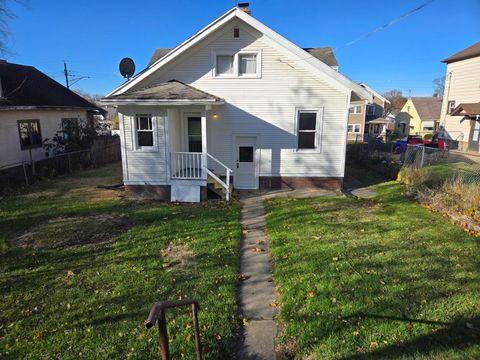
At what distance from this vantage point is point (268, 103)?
1203 centimetres

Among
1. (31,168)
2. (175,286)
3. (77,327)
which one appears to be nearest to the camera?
(77,327)

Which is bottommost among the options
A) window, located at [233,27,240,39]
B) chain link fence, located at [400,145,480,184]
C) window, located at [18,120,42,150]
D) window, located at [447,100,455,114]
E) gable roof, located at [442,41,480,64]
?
chain link fence, located at [400,145,480,184]

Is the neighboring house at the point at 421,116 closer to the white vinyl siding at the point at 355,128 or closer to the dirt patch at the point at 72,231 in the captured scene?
the white vinyl siding at the point at 355,128

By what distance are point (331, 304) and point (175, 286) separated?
2.55m

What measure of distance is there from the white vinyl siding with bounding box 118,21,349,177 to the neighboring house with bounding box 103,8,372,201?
0.04 metres

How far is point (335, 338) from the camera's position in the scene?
3816 millimetres

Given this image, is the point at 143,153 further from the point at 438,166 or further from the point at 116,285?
the point at 438,166

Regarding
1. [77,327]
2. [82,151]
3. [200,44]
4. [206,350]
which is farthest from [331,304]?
[82,151]

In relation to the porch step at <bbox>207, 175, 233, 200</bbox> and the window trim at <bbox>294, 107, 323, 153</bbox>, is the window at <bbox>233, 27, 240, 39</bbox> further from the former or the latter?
the porch step at <bbox>207, 175, 233, 200</bbox>

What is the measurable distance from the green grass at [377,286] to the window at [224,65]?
21.8 ft

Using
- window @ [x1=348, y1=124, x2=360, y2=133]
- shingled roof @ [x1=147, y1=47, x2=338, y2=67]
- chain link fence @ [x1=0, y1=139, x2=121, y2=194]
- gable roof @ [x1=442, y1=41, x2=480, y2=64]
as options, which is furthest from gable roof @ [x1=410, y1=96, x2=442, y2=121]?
chain link fence @ [x1=0, y1=139, x2=121, y2=194]

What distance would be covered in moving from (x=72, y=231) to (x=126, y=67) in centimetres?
896

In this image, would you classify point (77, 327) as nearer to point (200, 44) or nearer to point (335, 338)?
point (335, 338)

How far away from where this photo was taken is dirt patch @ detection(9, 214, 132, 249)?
281 inches
